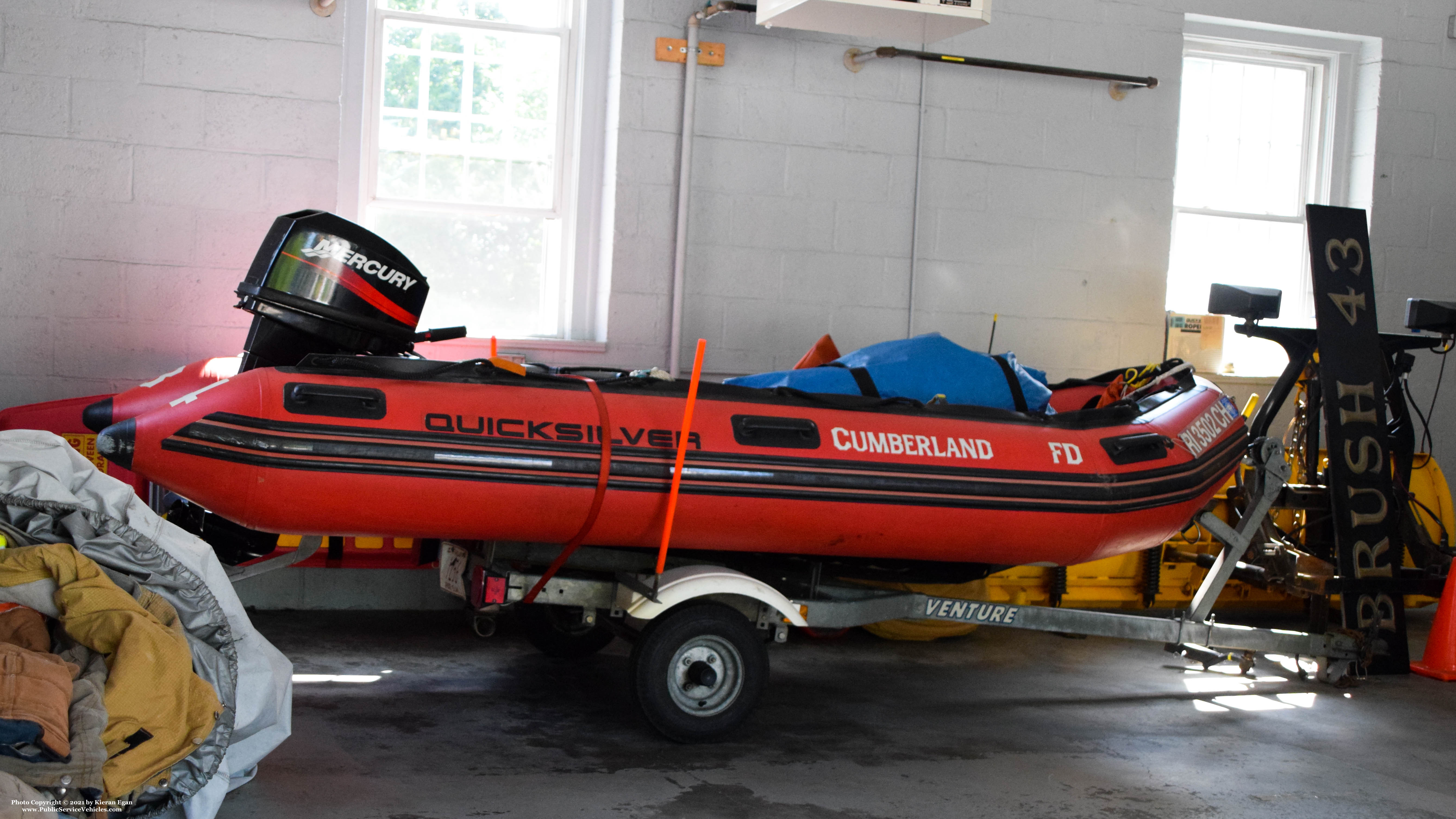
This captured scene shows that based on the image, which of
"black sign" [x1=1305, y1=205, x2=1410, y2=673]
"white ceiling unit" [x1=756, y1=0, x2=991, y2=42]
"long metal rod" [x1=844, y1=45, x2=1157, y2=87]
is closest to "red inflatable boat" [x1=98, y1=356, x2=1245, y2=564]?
"black sign" [x1=1305, y1=205, x2=1410, y2=673]

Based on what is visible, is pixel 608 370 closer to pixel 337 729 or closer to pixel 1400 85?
pixel 337 729

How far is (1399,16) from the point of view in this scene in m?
5.74

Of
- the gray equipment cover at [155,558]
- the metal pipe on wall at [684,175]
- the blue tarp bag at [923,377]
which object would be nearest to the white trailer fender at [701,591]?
the blue tarp bag at [923,377]

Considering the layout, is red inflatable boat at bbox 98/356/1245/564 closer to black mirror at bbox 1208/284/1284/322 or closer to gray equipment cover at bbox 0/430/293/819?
Result: gray equipment cover at bbox 0/430/293/819

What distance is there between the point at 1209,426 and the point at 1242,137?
2.57 metres

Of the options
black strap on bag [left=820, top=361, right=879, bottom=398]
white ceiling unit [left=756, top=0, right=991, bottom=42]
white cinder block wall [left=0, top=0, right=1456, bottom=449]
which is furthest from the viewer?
white cinder block wall [left=0, top=0, right=1456, bottom=449]

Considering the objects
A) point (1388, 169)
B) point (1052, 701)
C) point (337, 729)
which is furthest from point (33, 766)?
point (1388, 169)

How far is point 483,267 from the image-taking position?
15.8ft

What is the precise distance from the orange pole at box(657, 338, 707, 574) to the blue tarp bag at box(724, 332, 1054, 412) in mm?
578

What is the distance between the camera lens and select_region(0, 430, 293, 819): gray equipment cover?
2340 millimetres

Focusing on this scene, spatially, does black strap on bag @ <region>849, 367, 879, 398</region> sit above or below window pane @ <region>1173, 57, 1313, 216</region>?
below

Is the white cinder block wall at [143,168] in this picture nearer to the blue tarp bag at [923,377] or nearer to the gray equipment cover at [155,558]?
the blue tarp bag at [923,377]

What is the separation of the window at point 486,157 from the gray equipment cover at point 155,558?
2.30m

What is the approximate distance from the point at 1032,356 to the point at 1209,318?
0.91 metres
